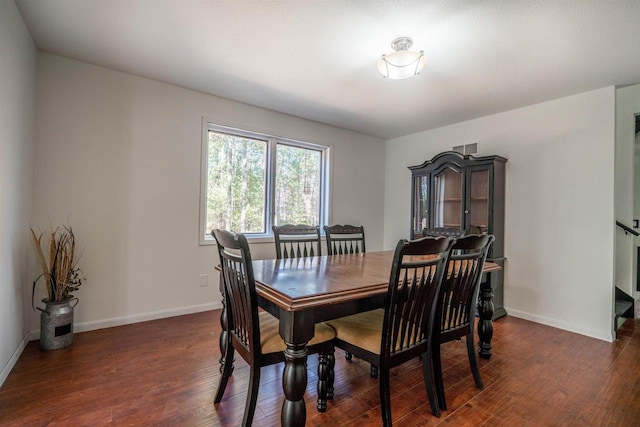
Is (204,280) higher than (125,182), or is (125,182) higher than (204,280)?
(125,182)

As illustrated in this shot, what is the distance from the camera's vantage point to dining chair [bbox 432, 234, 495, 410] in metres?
1.69

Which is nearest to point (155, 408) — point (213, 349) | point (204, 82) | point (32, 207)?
point (213, 349)

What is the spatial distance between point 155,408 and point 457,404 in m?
1.72

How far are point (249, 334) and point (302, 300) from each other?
1.14ft

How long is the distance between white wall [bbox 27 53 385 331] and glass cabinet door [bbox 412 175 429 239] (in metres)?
2.46

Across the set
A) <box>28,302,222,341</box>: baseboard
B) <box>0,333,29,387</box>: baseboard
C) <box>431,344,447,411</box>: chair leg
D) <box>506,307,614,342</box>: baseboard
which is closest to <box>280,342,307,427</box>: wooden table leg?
<box>431,344,447,411</box>: chair leg

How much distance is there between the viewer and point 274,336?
151cm

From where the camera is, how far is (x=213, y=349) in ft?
7.77

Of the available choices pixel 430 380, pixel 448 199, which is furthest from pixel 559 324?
pixel 430 380

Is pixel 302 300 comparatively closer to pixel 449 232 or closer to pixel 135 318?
pixel 449 232

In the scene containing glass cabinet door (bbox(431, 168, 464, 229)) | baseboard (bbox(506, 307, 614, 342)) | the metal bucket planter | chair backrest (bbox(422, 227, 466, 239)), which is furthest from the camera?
glass cabinet door (bbox(431, 168, 464, 229))

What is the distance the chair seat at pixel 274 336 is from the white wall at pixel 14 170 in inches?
66.8

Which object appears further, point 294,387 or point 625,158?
point 625,158

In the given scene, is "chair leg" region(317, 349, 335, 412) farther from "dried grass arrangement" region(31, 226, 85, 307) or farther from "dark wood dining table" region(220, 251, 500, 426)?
"dried grass arrangement" region(31, 226, 85, 307)
